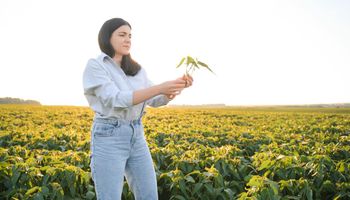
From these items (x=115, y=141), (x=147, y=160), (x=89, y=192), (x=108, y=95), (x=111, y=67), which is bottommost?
(x=89, y=192)

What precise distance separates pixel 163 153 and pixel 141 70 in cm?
277

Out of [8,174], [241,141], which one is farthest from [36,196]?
[241,141]

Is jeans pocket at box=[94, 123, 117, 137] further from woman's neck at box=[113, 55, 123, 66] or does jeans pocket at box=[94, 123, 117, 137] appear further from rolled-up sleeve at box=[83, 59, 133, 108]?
woman's neck at box=[113, 55, 123, 66]

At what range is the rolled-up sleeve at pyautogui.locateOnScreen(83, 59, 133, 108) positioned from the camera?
2.64 metres

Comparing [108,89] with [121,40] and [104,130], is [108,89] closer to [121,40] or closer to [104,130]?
[104,130]

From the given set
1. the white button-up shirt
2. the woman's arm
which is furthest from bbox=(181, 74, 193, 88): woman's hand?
the white button-up shirt

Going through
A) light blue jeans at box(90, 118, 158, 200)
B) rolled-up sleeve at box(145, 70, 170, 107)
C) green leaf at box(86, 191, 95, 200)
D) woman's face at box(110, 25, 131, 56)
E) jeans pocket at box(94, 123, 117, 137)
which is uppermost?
woman's face at box(110, 25, 131, 56)

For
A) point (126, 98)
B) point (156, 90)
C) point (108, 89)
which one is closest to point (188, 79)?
point (156, 90)

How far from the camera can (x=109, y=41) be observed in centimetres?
307

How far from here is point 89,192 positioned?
12.9 ft

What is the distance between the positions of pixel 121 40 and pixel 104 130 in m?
0.81

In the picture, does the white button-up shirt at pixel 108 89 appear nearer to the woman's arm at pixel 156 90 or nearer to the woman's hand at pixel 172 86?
the woman's arm at pixel 156 90

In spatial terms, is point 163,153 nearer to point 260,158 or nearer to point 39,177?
point 260,158

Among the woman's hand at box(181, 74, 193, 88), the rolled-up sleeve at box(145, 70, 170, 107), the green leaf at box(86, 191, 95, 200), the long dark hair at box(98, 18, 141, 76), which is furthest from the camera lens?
the green leaf at box(86, 191, 95, 200)
